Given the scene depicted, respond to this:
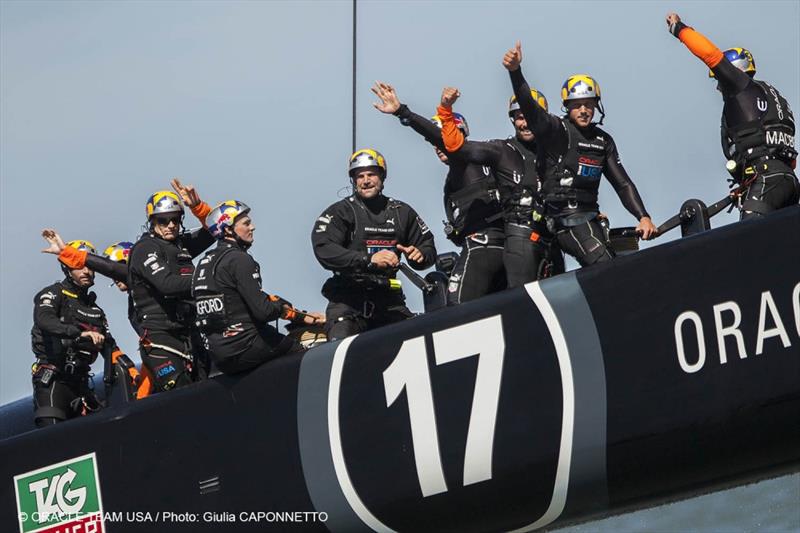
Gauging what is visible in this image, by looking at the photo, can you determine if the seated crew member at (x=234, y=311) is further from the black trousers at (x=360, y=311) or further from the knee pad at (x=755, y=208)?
the knee pad at (x=755, y=208)

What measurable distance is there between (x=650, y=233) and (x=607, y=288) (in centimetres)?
70

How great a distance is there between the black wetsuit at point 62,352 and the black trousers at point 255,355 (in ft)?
6.02

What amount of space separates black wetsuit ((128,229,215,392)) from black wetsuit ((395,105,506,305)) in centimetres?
169

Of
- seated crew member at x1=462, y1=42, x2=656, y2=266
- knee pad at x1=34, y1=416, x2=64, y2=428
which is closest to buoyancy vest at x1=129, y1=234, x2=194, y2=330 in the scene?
knee pad at x1=34, y1=416, x2=64, y2=428

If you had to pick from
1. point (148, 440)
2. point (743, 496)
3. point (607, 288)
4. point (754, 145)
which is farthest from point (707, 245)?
point (743, 496)

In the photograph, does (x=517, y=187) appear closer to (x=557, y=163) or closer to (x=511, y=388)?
Answer: (x=557, y=163)

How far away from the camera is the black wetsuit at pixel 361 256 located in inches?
330

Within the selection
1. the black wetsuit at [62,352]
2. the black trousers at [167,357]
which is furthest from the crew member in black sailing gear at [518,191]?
the black wetsuit at [62,352]

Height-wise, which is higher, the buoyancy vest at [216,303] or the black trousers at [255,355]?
the buoyancy vest at [216,303]

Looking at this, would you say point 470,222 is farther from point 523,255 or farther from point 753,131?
point 753,131

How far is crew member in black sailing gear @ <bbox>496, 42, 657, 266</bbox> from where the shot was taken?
7934 mm

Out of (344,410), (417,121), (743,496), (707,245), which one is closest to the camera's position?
(707,245)

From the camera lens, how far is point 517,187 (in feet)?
27.6

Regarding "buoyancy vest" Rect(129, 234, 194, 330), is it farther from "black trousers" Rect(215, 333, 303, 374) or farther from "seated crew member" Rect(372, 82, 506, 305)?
"seated crew member" Rect(372, 82, 506, 305)
